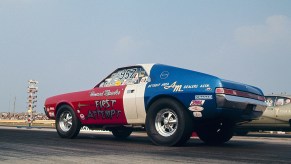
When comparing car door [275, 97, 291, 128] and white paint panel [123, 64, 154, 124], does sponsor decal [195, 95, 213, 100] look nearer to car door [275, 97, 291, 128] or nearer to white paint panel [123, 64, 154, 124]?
white paint panel [123, 64, 154, 124]

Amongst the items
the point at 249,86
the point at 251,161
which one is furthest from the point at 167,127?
the point at 251,161

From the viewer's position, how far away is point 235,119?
606 cm

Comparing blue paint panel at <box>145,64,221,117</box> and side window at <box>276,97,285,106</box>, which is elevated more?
blue paint panel at <box>145,64,221,117</box>

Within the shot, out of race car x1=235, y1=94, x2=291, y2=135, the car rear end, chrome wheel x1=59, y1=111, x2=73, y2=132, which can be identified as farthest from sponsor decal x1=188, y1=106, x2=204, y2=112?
race car x1=235, y1=94, x2=291, y2=135

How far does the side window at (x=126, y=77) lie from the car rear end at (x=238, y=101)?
1734mm

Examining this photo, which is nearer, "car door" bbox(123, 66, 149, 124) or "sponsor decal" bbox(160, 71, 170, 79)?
"sponsor decal" bbox(160, 71, 170, 79)

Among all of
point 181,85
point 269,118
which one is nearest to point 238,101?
point 181,85

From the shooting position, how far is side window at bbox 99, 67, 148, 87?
7.03 metres

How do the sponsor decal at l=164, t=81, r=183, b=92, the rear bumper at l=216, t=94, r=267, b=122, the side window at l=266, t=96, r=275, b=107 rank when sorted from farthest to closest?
the side window at l=266, t=96, r=275, b=107, the sponsor decal at l=164, t=81, r=183, b=92, the rear bumper at l=216, t=94, r=267, b=122

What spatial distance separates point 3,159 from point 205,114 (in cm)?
314

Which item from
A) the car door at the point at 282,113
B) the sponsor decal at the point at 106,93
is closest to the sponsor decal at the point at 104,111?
the sponsor decal at the point at 106,93

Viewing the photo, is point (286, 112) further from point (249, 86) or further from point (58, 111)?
point (58, 111)

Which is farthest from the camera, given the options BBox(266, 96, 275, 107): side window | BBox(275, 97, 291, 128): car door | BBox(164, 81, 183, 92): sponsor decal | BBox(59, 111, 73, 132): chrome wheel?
BBox(266, 96, 275, 107): side window

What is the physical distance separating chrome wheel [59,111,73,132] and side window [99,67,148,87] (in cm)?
121
